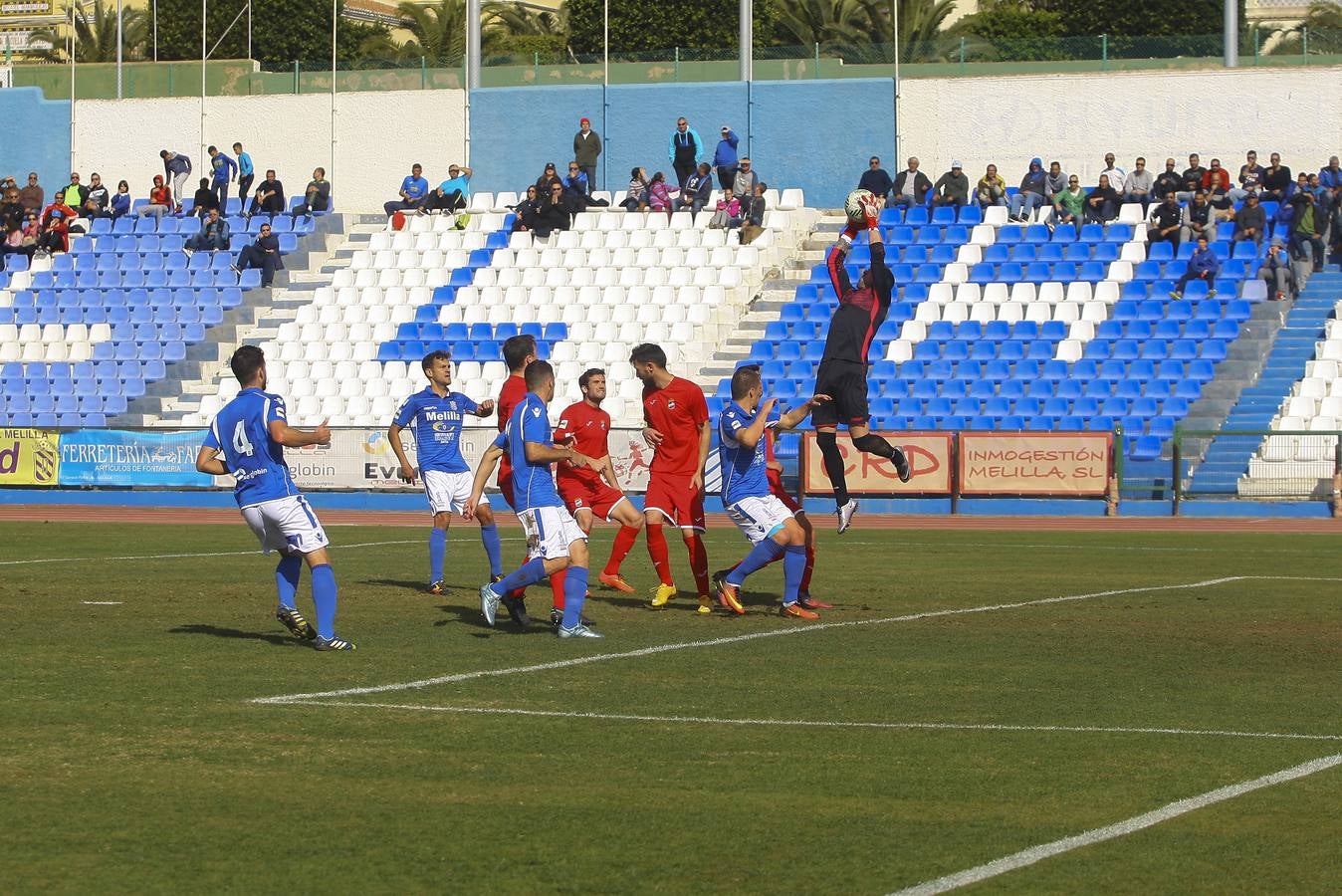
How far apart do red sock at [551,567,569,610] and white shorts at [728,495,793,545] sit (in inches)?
61.8

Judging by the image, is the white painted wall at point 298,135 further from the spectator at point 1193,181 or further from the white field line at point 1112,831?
the white field line at point 1112,831

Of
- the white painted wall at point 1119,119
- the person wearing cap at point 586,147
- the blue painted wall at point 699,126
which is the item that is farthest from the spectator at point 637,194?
the white painted wall at point 1119,119

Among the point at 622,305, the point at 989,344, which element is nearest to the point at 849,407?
the point at 989,344

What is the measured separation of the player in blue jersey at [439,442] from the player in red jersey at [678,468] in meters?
1.88

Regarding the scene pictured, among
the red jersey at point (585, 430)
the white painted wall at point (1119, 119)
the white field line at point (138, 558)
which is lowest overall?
the white field line at point (138, 558)

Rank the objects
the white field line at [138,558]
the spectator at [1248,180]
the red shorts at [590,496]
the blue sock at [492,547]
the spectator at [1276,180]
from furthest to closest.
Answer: the spectator at [1248,180] < the spectator at [1276,180] < the white field line at [138,558] < the blue sock at [492,547] < the red shorts at [590,496]

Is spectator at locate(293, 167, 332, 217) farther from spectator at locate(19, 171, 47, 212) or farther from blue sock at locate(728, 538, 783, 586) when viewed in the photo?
blue sock at locate(728, 538, 783, 586)

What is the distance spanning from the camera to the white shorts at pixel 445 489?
17.7 m

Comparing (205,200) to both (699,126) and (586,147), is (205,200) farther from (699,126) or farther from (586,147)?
(699,126)

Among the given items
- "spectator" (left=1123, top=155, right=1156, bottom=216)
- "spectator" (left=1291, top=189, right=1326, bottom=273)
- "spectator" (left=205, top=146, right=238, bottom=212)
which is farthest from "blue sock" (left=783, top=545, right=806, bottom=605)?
"spectator" (left=205, top=146, right=238, bottom=212)

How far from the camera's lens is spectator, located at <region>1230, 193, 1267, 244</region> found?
35688 mm

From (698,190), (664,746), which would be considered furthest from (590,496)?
A: (698,190)

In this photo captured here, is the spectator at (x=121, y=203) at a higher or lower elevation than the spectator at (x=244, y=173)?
lower

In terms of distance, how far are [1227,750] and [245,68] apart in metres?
42.7
